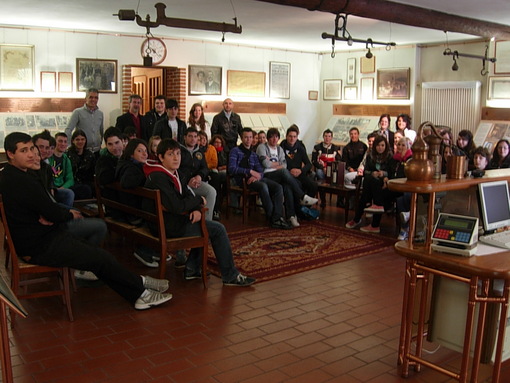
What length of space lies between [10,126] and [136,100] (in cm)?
270

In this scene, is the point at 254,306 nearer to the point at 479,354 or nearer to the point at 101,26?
the point at 479,354

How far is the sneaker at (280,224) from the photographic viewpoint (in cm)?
760

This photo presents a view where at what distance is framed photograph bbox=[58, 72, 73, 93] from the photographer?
10.0m

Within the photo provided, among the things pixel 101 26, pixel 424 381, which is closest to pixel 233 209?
pixel 101 26

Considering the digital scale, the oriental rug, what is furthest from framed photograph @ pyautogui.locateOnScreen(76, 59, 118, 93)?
the digital scale

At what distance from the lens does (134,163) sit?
5.48m

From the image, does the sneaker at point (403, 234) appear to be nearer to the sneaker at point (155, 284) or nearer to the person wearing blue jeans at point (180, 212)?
the person wearing blue jeans at point (180, 212)

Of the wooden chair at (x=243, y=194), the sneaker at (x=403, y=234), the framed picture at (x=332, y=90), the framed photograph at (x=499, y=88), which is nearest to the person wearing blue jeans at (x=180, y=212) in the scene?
the sneaker at (x=403, y=234)

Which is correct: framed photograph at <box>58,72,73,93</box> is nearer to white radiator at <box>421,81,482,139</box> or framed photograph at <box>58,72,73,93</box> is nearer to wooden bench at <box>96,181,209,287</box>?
wooden bench at <box>96,181,209,287</box>

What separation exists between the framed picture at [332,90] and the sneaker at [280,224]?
675 centimetres

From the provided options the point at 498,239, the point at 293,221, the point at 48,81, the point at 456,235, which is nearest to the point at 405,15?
the point at 293,221

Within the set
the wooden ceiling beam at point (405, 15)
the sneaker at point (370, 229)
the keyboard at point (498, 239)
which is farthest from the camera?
the sneaker at point (370, 229)

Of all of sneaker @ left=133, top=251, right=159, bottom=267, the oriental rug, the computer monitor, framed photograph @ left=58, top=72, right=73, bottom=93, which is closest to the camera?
the computer monitor

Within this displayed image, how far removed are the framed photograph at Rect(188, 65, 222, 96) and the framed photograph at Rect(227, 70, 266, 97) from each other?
0.30 m
